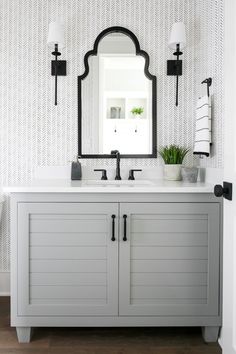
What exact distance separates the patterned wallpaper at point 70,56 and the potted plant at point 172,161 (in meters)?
0.13

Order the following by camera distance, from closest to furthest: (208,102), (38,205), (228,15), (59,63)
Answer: (228,15) < (38,205) < (208,102) < (59,63)

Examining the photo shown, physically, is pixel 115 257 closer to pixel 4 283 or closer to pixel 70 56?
pixel 4 283

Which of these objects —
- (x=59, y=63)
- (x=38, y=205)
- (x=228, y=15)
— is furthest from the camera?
(x=59, y=63)

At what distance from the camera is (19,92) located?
281cm

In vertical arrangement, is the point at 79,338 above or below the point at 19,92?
below

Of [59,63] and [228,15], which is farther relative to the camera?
[59,63]

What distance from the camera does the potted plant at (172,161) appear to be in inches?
106

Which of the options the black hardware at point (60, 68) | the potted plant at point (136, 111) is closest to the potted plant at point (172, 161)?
the potted plant at point (136, 111)

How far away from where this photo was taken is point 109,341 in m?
2.28

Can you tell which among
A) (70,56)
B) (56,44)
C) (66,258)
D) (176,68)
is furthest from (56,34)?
(66,258)

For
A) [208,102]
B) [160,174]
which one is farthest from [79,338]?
[208,102]

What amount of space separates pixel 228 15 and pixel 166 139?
1335mm

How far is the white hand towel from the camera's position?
96.8 inches

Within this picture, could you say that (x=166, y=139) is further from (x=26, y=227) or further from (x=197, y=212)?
(x=26, y=227)
